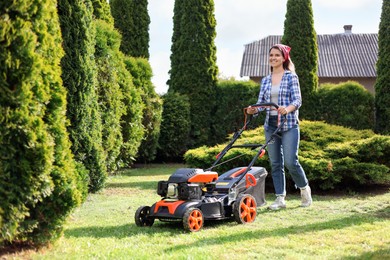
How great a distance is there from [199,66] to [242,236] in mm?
10470

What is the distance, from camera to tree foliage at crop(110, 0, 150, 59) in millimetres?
15875

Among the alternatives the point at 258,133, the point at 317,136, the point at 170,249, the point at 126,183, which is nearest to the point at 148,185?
the point at 126,183

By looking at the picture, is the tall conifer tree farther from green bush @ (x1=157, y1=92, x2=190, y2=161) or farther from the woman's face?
the woman's face

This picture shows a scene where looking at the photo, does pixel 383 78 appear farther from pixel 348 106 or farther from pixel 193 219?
pixel 193 219

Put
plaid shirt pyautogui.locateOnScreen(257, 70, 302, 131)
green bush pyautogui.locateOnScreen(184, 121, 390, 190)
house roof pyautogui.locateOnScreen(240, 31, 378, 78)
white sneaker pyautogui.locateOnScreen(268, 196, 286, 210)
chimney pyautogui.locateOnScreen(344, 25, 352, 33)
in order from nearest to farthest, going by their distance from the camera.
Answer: plaid shirt pyautogui.locateOnScreen(257, 70, 302, 131) → white sneaker pyautogui.locateOnScreen(268, 196, 286, 210) → green bush pyautogui.locateOnScreen(184, 121, 390, 190) → house roof pyautogui.locateOnScreen(240, 31, 378, 78) → chimney pyautogui.locateOnScreen(344, 25, 352, 33)

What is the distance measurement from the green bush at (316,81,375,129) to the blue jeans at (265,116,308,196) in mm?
7414

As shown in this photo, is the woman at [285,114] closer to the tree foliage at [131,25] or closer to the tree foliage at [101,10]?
the tree foliage at [101,10]

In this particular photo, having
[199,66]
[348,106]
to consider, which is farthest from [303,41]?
[199,66]

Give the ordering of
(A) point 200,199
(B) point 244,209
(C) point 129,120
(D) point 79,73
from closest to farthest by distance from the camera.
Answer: (A) point 200,199 < (B) point 244,209 < (D) point 79,73 < (C) point 129,120

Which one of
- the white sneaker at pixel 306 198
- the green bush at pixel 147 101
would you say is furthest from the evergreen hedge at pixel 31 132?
the green bush at pixel 147 101

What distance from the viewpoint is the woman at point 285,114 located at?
614 centimetres

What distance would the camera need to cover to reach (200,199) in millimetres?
5000

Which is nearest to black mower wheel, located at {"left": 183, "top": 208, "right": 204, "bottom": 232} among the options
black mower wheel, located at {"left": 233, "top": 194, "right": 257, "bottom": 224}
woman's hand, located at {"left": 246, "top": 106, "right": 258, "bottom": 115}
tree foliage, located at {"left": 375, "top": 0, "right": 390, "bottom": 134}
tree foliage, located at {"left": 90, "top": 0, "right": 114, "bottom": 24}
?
black mower wheel, located at {"left": 233, "top": 194, "right": 257, "bottom": 224}

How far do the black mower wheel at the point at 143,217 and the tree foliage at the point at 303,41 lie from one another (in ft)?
31.1
